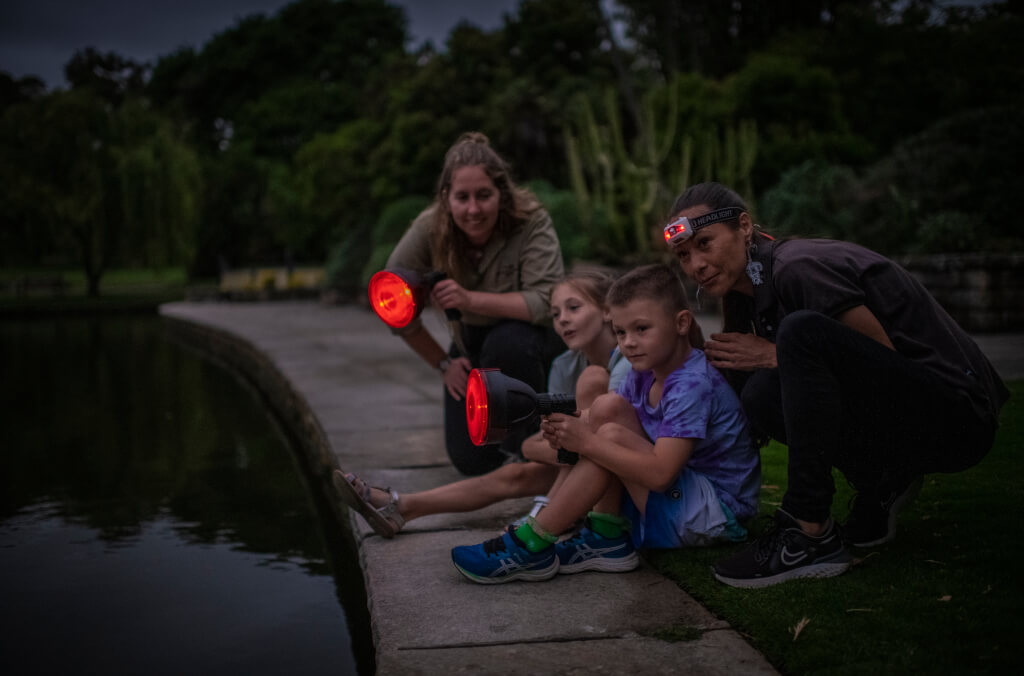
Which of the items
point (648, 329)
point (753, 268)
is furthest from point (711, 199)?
point (648, 329)

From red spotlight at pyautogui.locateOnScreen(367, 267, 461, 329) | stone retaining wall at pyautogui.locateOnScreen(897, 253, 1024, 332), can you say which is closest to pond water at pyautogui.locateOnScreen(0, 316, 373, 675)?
red spotlight at pyautogui.locateOnScreen(367, 267, 461, 329)

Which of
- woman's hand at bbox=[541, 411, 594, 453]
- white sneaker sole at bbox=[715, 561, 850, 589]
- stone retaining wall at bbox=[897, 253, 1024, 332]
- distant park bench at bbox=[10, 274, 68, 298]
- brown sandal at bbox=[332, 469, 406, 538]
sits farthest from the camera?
distant park bench at bbox=[10, 274, 68, 298]

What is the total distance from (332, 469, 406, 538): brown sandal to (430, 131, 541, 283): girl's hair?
98cm

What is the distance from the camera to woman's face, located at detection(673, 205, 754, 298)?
2424mm

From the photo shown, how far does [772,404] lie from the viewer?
2527 millimetres

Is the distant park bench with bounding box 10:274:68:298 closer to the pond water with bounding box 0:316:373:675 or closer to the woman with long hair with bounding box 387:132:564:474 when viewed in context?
the pond water with bounding box 0:316:373:675

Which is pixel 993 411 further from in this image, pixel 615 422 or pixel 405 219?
pixel 405 219

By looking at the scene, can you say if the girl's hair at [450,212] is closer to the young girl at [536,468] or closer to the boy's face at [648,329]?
the young girl at [536,468]

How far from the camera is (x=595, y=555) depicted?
2.57 metres

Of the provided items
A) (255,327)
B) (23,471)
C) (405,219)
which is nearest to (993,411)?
(23,471)

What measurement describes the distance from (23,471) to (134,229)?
733 inches

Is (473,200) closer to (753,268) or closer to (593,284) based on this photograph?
(593,284)

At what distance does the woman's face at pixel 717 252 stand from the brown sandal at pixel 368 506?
1.23m

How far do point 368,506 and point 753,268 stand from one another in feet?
4.51
